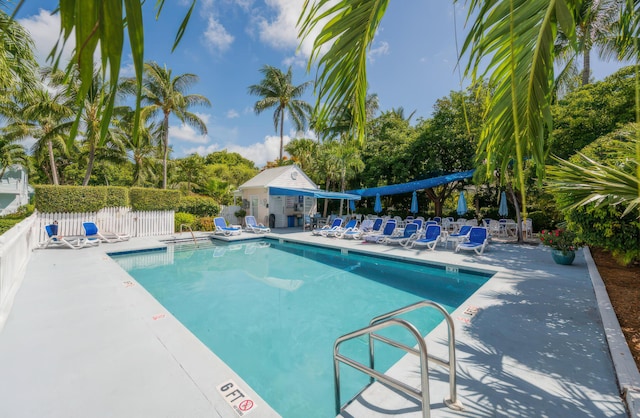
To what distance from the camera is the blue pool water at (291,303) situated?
4.52 meters

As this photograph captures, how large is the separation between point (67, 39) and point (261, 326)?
6.18 meters

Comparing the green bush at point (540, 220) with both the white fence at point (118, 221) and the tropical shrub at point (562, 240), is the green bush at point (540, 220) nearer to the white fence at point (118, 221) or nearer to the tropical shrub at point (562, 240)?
the tropical shrub at point (562, 240)

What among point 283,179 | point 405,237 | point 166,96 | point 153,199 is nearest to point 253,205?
point 283,179

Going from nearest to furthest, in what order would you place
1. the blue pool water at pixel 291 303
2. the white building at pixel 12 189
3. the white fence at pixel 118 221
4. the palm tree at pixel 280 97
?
the blue pool water at pixel 291 303 < the white fence at pixel 118 221 < the palm tree at pixel 280 97 < the white building at pixel 12 189

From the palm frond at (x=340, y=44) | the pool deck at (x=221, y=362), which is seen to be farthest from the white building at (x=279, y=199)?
the palm frond at (x=340, y=44)

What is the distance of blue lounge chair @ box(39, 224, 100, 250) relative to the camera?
37.5ft

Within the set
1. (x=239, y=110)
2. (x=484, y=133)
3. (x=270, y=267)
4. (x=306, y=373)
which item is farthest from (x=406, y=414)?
(x=239, y=110)

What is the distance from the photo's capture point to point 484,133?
8.27 ft

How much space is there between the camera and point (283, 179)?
69.6ft

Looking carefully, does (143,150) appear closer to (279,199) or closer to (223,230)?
(279,199)

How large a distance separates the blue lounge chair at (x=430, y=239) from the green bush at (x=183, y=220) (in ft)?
42.6

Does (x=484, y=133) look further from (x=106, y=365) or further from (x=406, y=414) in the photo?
(x=106, y=365)

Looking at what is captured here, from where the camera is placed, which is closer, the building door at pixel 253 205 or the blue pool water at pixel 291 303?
the blue pool water at pixel 291 303

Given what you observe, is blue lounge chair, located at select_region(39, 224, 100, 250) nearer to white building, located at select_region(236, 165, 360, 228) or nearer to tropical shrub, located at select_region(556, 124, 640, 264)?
white building, located at select_region(236, 165, 360, 228)
